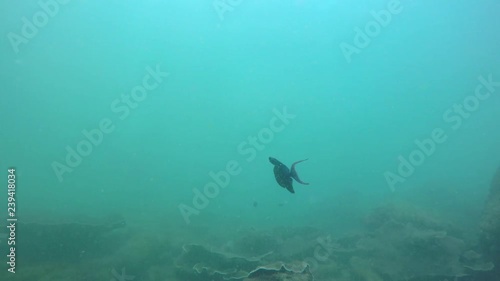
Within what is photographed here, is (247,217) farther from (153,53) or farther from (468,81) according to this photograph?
(468,81)

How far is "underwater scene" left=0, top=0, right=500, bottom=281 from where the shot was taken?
28.2 feet

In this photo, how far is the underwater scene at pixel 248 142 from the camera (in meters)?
8.61

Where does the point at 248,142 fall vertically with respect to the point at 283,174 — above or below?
above

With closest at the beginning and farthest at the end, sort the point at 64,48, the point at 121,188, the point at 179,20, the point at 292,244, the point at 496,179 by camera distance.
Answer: the point at 496,179 → the point at 292,244 → the point at 121,188 → the point at 64,48 → the point at 179,20

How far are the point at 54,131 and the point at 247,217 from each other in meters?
66.9

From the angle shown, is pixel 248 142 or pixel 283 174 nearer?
pixel 283 174

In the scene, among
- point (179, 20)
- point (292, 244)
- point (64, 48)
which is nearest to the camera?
point (292, 244)

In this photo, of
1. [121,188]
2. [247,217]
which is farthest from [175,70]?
[247,217]

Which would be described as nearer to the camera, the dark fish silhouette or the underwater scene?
the dark fish silhouette

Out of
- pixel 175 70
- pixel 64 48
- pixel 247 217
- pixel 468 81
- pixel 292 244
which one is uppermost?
pixel 64 48

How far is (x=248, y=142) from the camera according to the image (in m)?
70.4

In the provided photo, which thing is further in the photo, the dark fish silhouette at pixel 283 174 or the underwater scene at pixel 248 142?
the underwater scene at pixel 248 142

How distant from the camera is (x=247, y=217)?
63.4ft

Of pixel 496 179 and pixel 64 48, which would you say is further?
pixel 64 48
